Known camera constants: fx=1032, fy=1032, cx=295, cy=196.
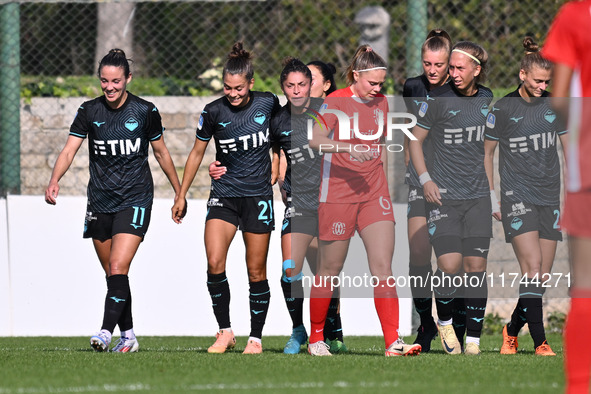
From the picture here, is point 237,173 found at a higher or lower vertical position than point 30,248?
higher

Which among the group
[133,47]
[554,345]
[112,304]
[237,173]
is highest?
[133,47]

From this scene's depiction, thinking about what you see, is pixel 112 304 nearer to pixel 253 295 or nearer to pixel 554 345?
pixel 253 295

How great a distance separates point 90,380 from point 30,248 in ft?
14.5

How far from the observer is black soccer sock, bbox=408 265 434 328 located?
7.90 m

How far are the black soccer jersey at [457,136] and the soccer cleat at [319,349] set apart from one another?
1.40 m

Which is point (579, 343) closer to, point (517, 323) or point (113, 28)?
point (517, 323)

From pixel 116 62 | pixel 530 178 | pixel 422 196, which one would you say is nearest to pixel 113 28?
pixel 116 62

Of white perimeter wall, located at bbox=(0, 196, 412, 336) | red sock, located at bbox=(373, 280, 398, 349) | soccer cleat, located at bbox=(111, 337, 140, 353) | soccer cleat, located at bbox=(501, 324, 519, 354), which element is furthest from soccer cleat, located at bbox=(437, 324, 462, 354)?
white perimeter wall, located at bbox=(0, 196, 412, 336)

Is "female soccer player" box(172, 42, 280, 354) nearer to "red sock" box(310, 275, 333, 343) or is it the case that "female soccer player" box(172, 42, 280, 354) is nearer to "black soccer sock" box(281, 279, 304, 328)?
"black soccer sock" box(281, 279, 304, 328)

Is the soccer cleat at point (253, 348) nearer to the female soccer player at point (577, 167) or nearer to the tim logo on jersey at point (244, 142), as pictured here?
the tim logo on jersey at point (244, 142)

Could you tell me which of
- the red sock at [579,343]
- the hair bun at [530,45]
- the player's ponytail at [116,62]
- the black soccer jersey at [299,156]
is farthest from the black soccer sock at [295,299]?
the red sock at [579,343]

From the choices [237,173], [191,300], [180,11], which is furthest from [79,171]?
[237,173]

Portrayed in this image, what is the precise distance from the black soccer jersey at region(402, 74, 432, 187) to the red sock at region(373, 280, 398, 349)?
105 centimetres

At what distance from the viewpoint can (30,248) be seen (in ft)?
32.1
